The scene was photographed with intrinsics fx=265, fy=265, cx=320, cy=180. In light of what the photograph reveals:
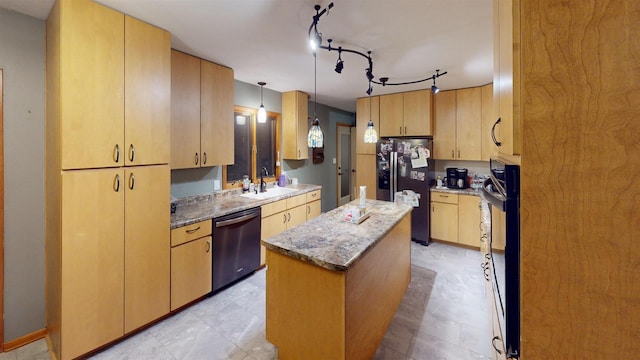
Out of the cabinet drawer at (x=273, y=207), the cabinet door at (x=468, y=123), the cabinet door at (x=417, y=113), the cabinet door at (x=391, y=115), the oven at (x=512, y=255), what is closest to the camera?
the oven at (x=512, y=255)

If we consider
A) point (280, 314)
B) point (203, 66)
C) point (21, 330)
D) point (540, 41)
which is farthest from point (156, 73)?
point (540, 41)

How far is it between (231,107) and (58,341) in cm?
251

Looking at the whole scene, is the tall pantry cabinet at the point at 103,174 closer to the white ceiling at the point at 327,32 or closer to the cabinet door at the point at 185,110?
the white ceiling at the point at 327,32

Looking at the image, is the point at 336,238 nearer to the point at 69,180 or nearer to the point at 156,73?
the point at 69,180

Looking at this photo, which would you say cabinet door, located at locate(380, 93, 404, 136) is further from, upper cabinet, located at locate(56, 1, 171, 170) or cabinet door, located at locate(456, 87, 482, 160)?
upper cabinet, located at locate(56, 1, 171, 170)

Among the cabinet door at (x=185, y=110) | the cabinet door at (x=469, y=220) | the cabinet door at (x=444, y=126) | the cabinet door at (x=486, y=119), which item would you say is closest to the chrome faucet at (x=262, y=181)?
the cabinet door at (x=185, y=110)

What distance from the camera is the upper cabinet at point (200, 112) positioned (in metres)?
2.64

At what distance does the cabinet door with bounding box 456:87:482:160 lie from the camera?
13.1ft

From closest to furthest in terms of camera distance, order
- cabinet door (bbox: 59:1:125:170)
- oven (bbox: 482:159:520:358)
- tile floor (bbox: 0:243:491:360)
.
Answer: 1. oven (bbox: 482:159:520:358)
2. cabinet door (bbox: 59:1:125:170)
3. tile floor (bbox: 0:243:491:360)

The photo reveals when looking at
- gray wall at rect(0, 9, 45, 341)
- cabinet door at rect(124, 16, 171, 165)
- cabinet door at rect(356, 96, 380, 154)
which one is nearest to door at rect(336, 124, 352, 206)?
cabinet door at rect(356, 96, 380, 154)

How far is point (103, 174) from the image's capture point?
6.16ft

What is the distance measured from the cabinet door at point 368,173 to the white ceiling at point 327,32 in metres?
1.73

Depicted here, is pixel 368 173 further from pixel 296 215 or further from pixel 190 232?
pixel 190 232

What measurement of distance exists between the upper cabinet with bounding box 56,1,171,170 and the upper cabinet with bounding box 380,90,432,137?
132 inches
